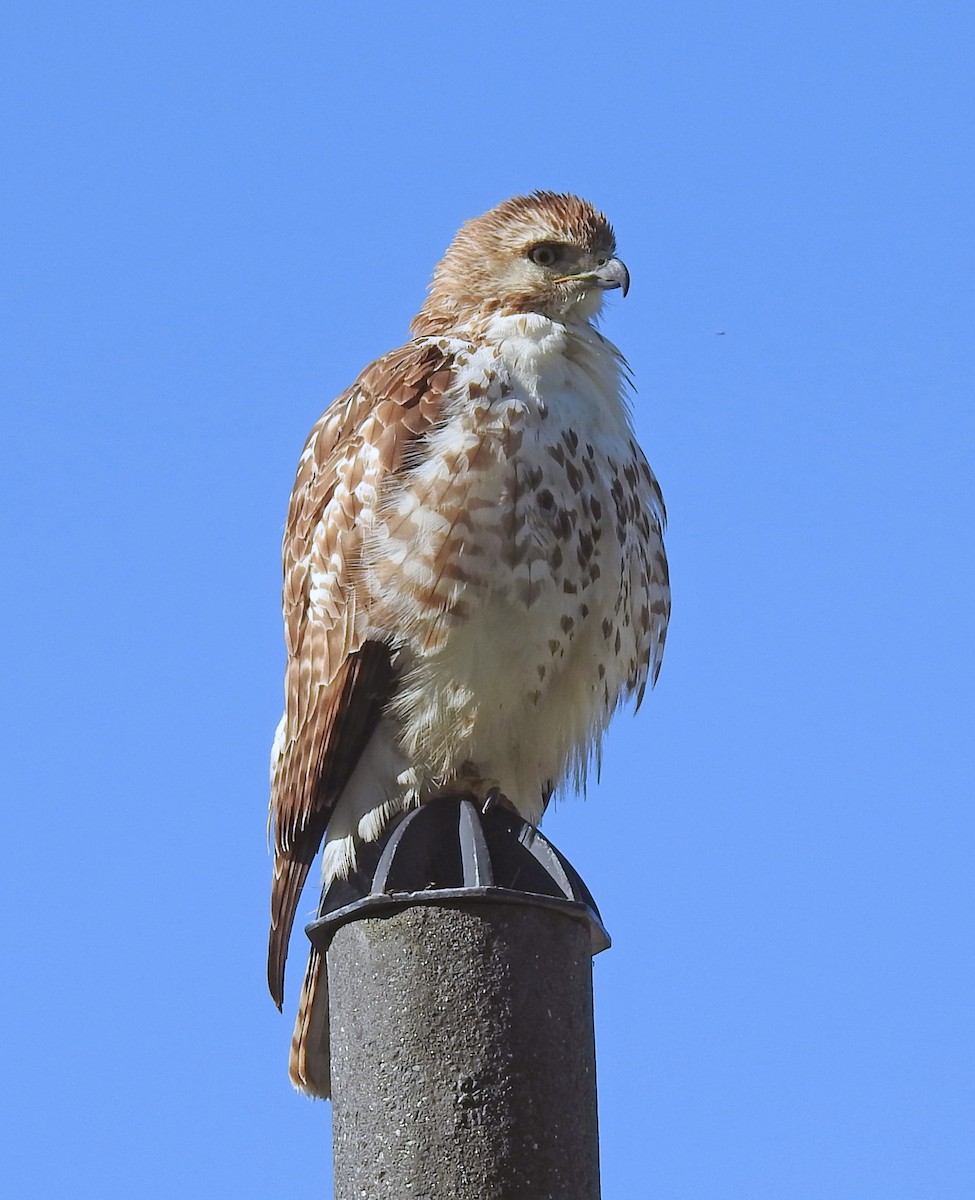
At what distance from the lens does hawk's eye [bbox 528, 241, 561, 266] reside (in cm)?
644

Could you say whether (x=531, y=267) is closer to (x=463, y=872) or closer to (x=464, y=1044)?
(x=463, y=872)

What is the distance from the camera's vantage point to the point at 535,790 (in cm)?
602

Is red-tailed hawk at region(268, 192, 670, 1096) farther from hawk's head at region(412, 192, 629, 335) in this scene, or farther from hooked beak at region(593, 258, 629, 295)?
hooked beak at region(593, 258, 629, 295)

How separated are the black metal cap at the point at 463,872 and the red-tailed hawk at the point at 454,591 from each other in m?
1.02

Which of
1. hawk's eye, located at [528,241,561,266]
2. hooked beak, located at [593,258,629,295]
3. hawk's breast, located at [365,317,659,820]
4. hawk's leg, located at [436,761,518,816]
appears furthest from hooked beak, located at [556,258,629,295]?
hawk's leg, located at [436,761,518,816]

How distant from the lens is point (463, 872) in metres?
4.13

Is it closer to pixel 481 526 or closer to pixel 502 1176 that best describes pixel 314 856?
pixel 481 526

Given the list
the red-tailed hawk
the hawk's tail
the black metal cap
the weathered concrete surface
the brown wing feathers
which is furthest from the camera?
the brown wing feathers

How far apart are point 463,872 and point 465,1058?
554 mm

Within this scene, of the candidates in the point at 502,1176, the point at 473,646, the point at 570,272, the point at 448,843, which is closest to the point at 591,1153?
the point at 502,1176

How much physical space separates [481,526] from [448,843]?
1.36 meters

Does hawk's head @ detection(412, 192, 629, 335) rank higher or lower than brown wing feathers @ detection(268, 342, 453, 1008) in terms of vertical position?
higher

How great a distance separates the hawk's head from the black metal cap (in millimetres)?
2351

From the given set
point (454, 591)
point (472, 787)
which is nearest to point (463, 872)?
point (454, 591)
